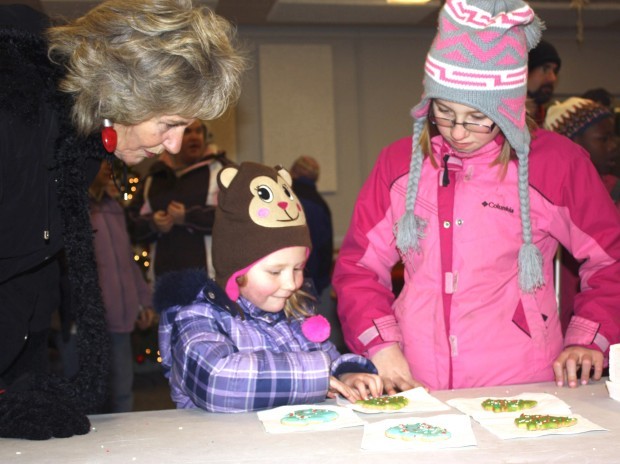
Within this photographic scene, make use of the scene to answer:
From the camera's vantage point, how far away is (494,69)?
6.00 feet

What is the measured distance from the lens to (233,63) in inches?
65.8

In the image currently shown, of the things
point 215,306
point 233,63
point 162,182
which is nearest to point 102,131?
point 233,63

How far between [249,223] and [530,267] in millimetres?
688

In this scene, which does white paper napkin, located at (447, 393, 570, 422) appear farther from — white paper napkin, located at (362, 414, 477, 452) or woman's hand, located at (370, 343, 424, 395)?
woman's hand, located at (370, 343, 424, 395)

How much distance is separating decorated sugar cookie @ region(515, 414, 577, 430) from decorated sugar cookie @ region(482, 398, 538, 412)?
87 mm

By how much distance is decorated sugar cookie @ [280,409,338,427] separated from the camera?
149 centimetres

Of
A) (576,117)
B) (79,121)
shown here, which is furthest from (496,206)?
(576,117)

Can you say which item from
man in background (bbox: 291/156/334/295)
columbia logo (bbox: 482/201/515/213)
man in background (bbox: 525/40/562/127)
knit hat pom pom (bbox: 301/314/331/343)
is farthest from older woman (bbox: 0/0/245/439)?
man in background (bbox: 291/156/334/295)

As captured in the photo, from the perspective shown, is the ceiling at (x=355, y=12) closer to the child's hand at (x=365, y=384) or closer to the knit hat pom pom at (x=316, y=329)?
the knit hat pom pom at (x=316, y=329)

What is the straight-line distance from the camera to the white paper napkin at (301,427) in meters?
1.47

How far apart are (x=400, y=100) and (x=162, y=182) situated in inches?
155

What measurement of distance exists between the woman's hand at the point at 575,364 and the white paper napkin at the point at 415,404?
0.33 metres

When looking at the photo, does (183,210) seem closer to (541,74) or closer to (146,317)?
(146,317)

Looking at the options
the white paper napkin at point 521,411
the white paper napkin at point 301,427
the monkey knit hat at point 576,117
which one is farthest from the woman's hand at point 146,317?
the white paper napkin at point 521,411
